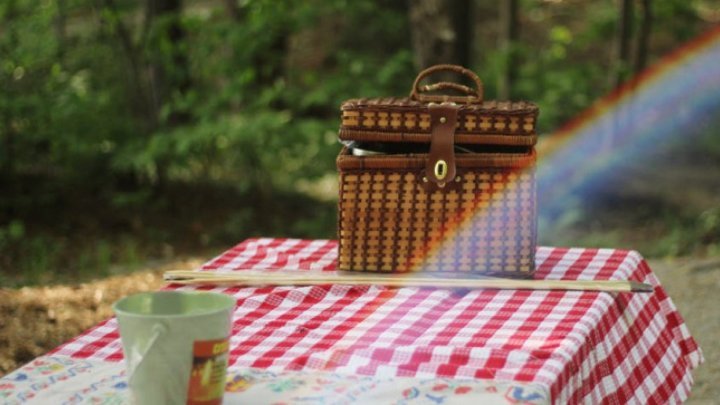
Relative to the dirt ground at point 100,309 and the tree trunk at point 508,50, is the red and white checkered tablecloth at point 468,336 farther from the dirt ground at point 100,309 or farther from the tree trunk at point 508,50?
the tree trunk at point 508,50

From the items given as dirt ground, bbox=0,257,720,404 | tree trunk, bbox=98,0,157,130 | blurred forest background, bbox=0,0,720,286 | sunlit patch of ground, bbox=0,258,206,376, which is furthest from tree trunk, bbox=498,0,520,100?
sunlit patch of ground, bbox=0,258,206,376

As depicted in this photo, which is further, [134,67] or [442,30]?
[134,67]

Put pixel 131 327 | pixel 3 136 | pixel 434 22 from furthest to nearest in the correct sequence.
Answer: pixel 3 136 → pixel 434 22 → pixel 131 327

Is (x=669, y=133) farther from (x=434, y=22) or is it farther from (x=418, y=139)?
(x=418, y=139)

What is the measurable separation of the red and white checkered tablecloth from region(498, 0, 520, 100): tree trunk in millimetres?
5891

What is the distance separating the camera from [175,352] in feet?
5.39

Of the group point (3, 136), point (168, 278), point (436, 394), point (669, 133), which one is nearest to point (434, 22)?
point (3, 136)

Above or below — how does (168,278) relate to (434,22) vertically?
below

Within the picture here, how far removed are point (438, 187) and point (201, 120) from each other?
226 inches

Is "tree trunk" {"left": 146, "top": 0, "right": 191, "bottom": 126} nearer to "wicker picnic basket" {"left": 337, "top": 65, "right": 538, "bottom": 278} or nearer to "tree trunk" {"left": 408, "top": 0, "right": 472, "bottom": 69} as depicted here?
"tree trunk" {"left": 408, "top": 0, "right": 472, "bottom": 69}

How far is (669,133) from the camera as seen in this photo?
34.7 feet

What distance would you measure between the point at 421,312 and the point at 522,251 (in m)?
0.41

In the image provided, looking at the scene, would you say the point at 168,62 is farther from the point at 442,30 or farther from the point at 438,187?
the point at 438,187

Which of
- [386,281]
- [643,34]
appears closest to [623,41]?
[643,34]
